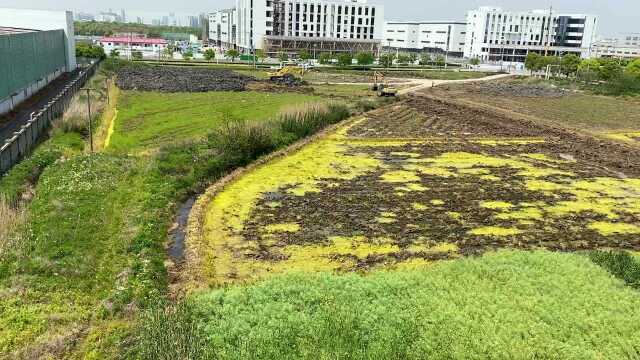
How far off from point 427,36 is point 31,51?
113587mm

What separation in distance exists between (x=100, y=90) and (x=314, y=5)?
73.5m

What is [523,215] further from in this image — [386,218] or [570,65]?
[570,65]

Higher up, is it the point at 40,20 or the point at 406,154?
the point at 40,20

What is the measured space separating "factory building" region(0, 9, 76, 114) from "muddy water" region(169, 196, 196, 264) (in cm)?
1696

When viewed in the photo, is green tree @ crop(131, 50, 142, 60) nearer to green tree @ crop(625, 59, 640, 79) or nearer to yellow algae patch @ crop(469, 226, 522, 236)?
green tree @ crop(625, 59, 640, 79)

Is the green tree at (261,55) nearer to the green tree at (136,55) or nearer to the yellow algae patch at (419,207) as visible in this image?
the green tree at (136,55)

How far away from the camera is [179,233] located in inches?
612

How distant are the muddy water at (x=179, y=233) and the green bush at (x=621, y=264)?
10.5 meters

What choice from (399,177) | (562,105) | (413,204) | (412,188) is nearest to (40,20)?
(399,177)

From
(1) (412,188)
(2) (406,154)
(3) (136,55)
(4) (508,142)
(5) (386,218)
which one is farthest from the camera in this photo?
(3) (136,55)

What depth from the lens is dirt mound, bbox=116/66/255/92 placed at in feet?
157

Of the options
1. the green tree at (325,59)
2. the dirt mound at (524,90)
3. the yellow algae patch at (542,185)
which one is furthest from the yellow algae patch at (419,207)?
the green tree at (325,59)

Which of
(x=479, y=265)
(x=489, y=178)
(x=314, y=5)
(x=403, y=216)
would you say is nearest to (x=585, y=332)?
(x=479, y=265)

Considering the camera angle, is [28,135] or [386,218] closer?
[386,218]
